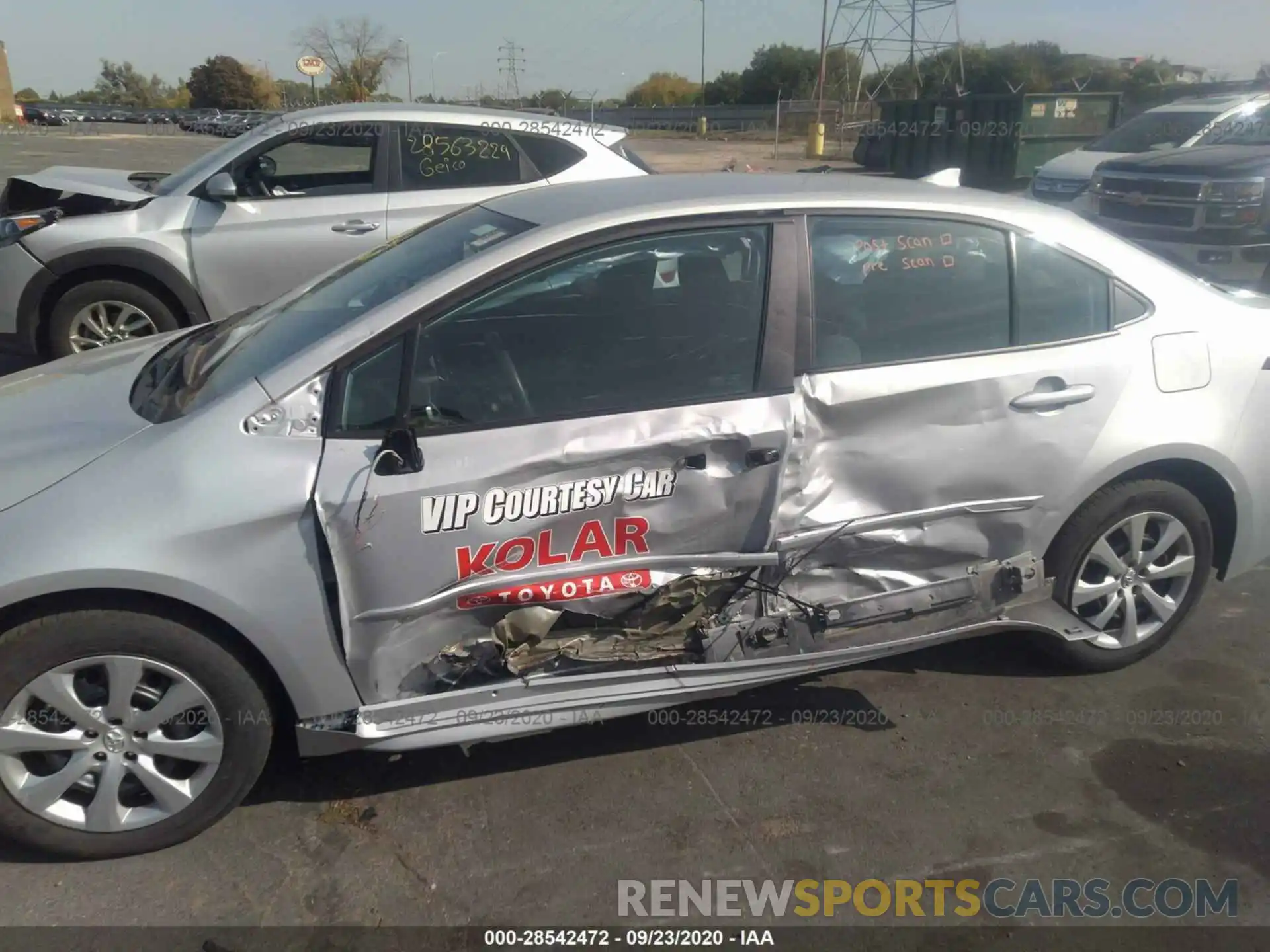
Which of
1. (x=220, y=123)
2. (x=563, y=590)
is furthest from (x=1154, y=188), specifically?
(x=220, y=123)

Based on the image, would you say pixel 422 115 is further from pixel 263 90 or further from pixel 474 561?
pixel 263 90

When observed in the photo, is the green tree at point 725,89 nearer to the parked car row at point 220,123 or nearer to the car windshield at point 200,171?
the parked car row at point 220,123

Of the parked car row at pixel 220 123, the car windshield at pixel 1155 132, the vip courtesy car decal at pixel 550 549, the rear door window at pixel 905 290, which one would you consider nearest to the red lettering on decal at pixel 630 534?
the vip courtesy car decal at pixel 550 549

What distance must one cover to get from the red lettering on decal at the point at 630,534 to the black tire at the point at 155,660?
1.04 metres

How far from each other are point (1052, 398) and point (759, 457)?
3.51 feet

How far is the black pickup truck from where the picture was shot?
10289mm

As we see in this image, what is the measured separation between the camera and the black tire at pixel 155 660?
2418mm

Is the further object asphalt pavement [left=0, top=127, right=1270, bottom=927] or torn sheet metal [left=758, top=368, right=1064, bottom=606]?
torn sheet metal [left=758, top=368, right=1064, bottom=606]

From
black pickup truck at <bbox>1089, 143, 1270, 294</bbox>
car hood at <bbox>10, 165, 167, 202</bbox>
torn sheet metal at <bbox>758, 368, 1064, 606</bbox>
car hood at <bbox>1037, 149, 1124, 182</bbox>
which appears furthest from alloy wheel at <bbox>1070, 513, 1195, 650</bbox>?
car hood at <bbox>1037, 149, 1124, 182</bbox>

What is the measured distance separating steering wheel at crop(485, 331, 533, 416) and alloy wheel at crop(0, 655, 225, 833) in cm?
113

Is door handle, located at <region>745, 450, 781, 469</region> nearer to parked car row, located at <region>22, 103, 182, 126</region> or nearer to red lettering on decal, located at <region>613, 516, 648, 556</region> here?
red lettering on decal, located at <region>613, 516, 648, 556</region>

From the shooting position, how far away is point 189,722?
2.60m

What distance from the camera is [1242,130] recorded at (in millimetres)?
→ 12508

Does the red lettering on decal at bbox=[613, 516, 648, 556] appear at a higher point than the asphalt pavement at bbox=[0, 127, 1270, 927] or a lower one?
higher
